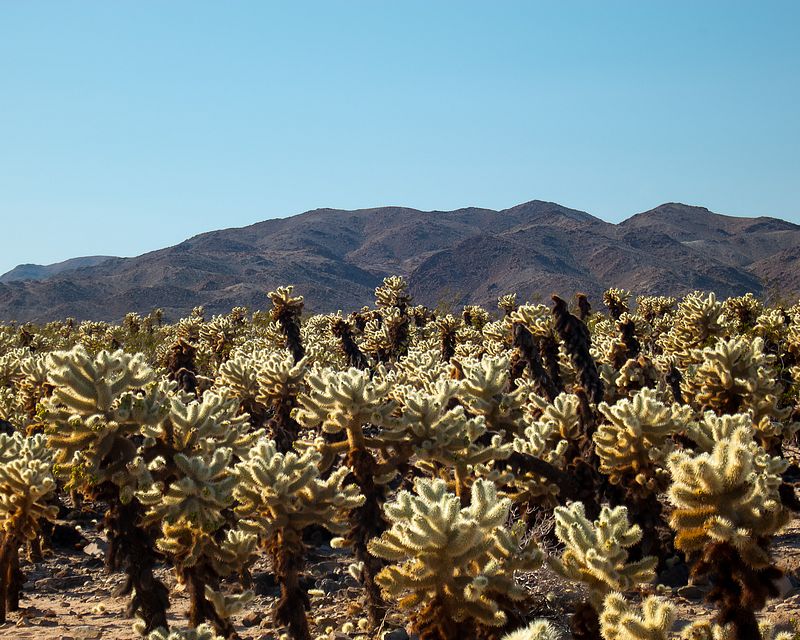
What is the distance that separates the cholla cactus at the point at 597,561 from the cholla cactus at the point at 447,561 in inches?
28.1

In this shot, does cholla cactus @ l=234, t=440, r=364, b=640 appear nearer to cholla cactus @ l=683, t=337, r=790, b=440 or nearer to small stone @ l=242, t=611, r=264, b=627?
small stone @ l=242, t=611, r=264, b=627

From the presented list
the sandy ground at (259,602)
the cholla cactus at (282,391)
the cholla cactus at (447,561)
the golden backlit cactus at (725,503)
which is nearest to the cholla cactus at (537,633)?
the cholla cactus at (447,561)

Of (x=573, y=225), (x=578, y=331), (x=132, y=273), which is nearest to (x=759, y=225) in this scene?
(x=573, y=225)

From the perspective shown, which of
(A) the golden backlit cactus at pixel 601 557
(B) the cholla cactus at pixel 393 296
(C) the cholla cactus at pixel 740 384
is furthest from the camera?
(B) the cholla cactus at pixel 393 296

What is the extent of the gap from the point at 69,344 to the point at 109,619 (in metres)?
32.6

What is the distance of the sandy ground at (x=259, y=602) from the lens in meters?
9.84

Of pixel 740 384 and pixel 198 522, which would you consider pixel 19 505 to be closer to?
pixel 198 522

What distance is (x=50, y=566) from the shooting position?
13.7 m

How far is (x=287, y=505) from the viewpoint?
8.30 metres

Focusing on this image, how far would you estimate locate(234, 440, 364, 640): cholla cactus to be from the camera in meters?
8.30

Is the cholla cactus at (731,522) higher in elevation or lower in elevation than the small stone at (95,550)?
higher

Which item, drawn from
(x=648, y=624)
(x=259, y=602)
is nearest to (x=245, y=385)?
(x=259, y=602)

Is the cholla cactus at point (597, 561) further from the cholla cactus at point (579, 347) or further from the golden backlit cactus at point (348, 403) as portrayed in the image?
the cholla cactus at point (579, 347)

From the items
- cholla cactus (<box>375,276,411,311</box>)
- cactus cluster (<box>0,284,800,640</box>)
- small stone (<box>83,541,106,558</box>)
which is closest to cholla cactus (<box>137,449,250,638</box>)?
→ cactus cluster (<box>0,284,800,640</box>)
